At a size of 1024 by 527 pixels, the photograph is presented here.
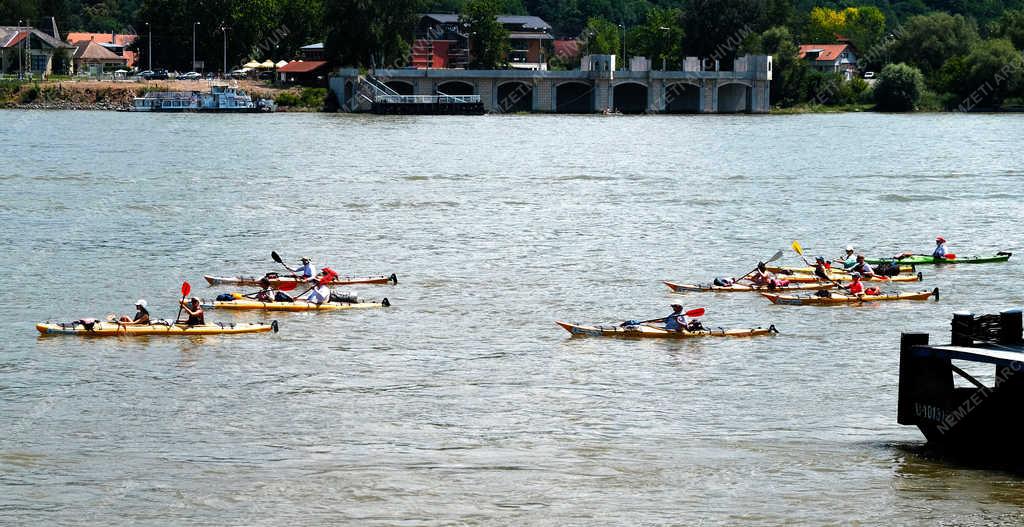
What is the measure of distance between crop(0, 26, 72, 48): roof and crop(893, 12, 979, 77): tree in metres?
Result: 111

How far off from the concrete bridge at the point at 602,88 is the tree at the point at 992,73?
957 inches

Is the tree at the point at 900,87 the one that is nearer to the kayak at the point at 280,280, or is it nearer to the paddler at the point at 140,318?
the kayak at the point at 280,280

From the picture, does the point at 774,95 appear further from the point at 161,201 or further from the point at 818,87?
the point at 161,201

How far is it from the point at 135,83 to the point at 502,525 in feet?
536

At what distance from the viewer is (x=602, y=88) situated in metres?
182

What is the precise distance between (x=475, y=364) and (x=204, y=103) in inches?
5471

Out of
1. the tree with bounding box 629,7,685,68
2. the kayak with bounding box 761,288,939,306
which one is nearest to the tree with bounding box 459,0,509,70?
the tree with bounding box 629,7,685,68

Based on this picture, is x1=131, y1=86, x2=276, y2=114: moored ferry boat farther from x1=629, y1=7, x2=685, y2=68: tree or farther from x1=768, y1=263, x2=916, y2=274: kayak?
x1=768, y1=263, x2=916, y2=274: kayak

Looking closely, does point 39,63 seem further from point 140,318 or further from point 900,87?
point 140,318

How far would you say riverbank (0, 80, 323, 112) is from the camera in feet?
560

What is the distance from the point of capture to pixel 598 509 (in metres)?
24.2

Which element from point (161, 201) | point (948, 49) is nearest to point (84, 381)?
point (161, 201)

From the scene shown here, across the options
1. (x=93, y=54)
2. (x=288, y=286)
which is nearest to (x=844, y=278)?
(x=288, y=286)

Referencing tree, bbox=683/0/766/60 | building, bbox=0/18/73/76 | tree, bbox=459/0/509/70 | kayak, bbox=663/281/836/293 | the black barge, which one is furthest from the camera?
building, bbox=0/18/73/76
